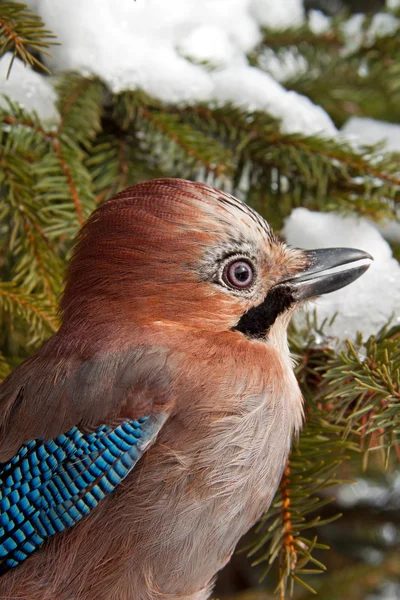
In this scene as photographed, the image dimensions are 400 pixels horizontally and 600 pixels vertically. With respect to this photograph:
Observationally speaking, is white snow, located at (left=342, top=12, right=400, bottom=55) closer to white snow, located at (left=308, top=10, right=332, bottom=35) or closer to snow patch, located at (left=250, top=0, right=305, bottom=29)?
white snow, located at (left=308, top=10, right=332, bottom=35)

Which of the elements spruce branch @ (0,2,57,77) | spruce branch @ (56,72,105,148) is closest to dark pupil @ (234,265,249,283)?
spruce branch @ (0,2,57,77)

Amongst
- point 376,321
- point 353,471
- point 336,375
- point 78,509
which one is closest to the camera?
point 78,509

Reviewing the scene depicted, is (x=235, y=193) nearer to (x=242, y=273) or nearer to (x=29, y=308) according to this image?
(x=242, y=273)

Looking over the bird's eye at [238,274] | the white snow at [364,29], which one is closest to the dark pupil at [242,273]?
the bird's eye at [238,274]

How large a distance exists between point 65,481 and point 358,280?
3.79 feet

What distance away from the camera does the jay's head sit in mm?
2111

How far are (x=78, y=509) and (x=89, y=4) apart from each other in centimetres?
193

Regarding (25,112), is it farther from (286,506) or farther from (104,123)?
(286,506)

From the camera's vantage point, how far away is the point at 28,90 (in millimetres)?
2688

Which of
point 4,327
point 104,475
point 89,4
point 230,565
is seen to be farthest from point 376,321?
point 230,565

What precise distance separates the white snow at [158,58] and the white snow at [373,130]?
32 cm

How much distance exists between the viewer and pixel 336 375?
2.12 metres

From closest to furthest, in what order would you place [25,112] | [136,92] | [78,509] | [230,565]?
[78,509], [25,112], [136,92], [230,565]

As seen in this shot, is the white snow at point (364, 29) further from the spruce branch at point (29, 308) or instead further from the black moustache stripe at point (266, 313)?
the spruce branch at point (29, 308)
